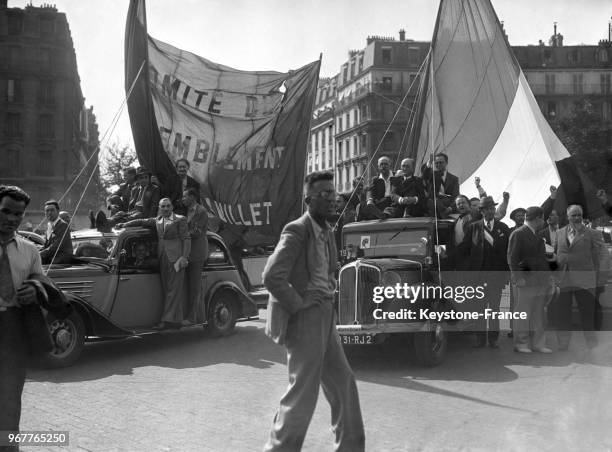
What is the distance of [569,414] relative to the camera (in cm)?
566

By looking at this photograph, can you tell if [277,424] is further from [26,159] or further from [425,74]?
[26,159]

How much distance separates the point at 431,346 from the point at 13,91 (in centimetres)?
5691

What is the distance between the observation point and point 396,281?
8.20m

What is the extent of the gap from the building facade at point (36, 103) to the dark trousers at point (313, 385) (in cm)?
5566

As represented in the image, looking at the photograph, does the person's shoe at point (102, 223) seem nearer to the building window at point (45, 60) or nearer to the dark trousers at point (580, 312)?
the dark trousers at point (580, 312)

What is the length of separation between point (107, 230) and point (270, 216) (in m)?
2.34

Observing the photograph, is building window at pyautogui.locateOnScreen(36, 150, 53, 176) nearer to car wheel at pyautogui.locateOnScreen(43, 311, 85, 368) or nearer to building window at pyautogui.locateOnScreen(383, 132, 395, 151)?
building window at pyautogui.locateOnScreen(383, 132, 395, 151)

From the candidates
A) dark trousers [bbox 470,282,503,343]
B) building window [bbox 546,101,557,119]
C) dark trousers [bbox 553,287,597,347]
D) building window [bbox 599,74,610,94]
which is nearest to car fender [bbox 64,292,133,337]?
dark trousers [bbox 470,282,503,343]

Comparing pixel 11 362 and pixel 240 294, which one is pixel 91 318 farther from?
pixel 11 362

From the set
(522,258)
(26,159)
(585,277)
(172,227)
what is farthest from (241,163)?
(26,159)

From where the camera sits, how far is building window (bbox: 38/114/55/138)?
2290 inches

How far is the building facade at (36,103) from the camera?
5691 centimetres

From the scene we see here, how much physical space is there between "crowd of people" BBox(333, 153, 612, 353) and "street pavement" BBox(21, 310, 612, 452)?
1.28 ft

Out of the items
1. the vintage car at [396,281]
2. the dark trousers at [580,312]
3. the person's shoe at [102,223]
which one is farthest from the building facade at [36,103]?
the dark trousers at [580,312]
